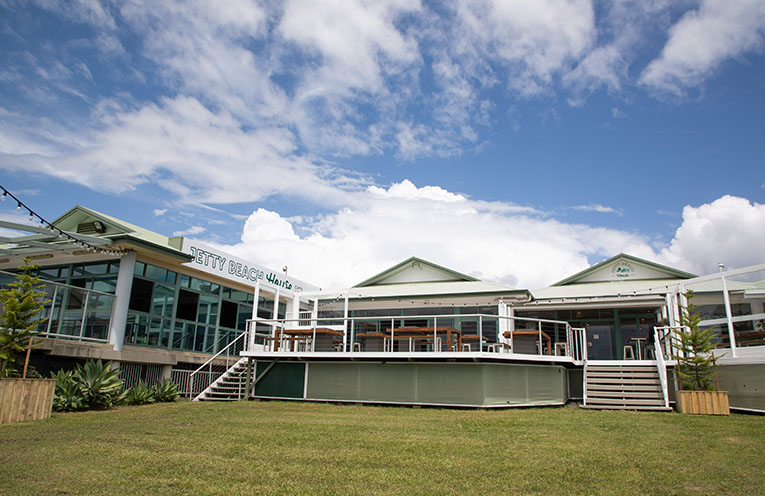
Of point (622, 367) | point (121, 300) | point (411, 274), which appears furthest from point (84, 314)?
point (622, 367)

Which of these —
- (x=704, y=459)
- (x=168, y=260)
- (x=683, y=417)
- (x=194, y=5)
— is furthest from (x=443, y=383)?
(x=194, y=5)

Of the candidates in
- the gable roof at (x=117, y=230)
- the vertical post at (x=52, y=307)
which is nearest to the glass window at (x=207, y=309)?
the gable roof at (x=117, y=230)

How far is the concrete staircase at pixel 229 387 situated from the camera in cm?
1577

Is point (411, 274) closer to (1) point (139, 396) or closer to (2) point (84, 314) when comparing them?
(1) point (139, 396)

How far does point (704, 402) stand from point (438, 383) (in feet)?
20.5

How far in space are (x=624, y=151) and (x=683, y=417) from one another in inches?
515

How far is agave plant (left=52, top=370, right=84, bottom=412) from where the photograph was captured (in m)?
11.8

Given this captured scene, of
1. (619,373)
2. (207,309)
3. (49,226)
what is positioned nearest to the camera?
(49,226)

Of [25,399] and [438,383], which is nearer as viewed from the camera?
[25,399]

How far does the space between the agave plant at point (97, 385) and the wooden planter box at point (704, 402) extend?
44.7ft

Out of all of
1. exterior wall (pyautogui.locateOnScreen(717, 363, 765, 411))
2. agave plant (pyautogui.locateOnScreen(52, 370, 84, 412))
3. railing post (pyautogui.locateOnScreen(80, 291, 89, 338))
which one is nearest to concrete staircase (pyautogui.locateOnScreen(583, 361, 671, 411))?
exterior wall (pyautogui.locateOnScreen(717, 363, 765, 411))

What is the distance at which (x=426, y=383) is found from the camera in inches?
550

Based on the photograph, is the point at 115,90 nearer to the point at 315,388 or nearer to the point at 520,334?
the point at 315,388

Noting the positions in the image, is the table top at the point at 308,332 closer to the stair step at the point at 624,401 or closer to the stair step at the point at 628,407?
the stair step at the point at 628,407
